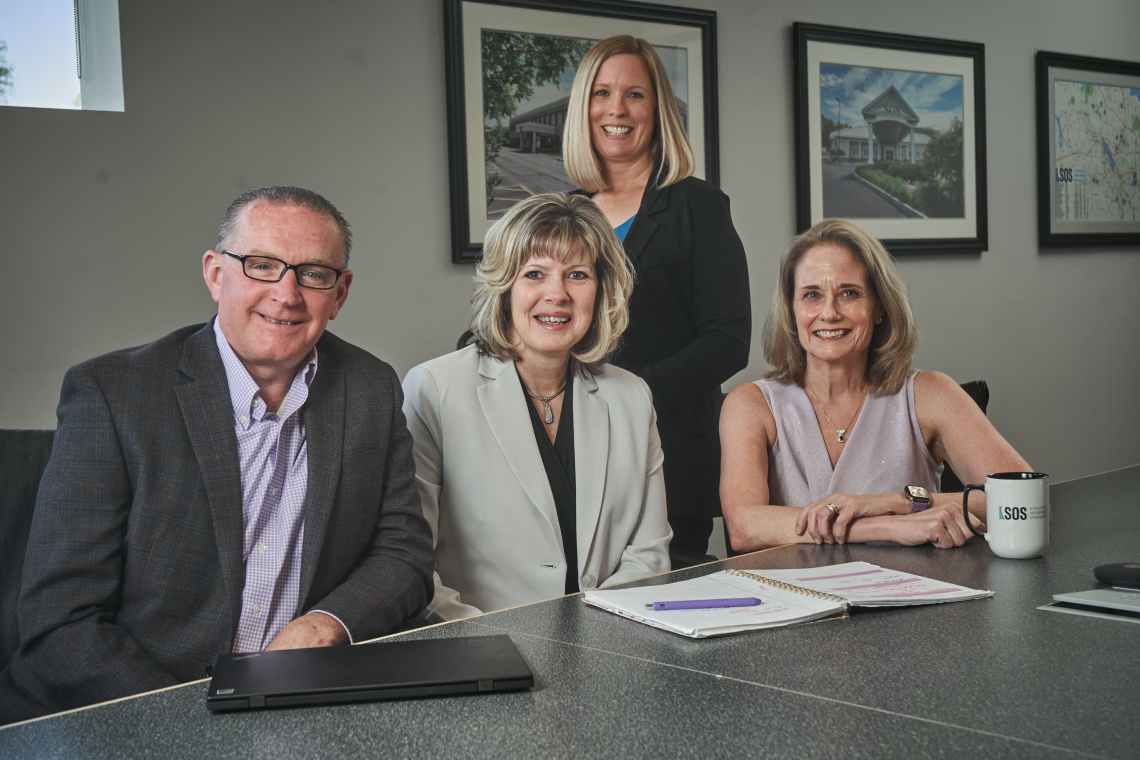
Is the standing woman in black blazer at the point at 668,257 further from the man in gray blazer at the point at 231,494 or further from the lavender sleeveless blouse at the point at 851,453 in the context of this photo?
the man in gray blazer at the point at 231,494

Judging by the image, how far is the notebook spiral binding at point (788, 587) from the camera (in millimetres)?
1490

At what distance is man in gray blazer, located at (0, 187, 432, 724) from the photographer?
1642 millimetres

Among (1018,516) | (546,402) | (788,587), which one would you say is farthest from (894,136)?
(788,587)

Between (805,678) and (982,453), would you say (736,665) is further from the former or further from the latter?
(982,453)

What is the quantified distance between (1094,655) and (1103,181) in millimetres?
4145

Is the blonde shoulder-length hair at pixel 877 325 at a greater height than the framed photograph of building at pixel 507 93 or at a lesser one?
lesser

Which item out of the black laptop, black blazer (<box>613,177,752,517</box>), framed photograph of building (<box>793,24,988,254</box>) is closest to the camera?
the black laptop

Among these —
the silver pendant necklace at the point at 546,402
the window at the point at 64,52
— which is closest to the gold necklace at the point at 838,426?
the silver pendant necklace at the point at 546,402

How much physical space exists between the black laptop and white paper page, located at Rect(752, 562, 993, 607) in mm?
486

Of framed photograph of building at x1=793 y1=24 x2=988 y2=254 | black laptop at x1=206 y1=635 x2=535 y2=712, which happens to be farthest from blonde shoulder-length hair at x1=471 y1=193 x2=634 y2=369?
framed photograph of building at x1=793 y1=24 x2=988 y2=254

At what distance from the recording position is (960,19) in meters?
4.38

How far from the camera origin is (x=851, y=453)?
2.40 metres

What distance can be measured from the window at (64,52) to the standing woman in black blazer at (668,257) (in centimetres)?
123

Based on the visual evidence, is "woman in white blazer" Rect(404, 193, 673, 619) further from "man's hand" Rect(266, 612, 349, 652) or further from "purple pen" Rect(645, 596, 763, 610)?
"purple pen" Rect(645, 596, 763, 610)
